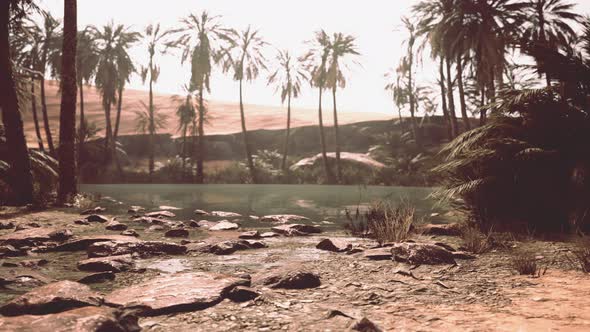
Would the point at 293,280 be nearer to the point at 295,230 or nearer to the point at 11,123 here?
A: the point at 295,230

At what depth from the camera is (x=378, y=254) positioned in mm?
5512

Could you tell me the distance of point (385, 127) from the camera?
47562mm

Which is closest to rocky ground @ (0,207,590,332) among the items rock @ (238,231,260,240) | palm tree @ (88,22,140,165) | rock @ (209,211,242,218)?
rock @ (238,231,260,240)

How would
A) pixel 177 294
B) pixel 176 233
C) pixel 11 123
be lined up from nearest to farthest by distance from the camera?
1. pixel 177 294
2. pixel 176 233
3. pixel 11 123

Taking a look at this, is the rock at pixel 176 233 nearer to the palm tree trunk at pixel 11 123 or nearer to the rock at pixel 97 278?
the rock at pixel 97 278

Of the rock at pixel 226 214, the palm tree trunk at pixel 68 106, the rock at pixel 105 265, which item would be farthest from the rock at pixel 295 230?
the palm tree trunk at pixel 68 106

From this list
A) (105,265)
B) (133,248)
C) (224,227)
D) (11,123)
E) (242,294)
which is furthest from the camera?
(11,123)

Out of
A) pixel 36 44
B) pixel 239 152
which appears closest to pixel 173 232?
pixel 36 44

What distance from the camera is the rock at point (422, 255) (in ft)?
16.8

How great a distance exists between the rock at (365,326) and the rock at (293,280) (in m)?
1.30

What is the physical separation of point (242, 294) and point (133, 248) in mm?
2920

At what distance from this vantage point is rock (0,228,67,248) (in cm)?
632

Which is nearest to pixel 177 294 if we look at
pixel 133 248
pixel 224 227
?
pixel 133 248

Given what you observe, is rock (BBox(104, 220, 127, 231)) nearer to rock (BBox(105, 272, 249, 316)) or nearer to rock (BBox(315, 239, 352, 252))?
rock (BBox(315, 239, 352, 252))
